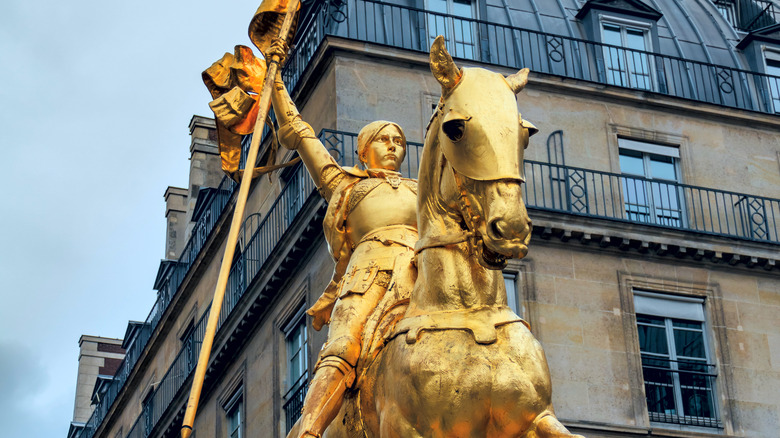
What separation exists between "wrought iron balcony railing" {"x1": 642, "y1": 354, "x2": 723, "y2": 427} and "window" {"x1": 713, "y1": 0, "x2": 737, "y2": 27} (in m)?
10.8

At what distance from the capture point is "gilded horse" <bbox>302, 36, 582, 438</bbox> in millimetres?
7543

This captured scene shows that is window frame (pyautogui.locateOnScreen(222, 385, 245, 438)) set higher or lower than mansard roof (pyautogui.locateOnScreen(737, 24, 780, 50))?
lower

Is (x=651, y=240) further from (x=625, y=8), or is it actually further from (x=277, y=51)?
(x=277, y=51)

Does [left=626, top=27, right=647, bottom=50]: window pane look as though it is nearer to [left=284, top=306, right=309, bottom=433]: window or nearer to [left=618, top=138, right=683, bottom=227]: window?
[left=618, top=138, right=683, bottom=227]: window

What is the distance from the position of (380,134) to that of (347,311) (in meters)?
1.71

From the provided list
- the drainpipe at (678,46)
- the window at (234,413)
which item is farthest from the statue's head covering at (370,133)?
the window at (234,413)

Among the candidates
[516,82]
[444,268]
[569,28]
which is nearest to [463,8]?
[569,28]

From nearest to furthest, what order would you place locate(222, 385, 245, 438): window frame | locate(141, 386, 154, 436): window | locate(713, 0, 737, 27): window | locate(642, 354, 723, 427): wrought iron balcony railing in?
1. locate(642, 354, 723, 427): wrought iron balcony railing
2. locate(222, 385, 245, 438): window frame
3. locate(713, 0, 737, 27): window
4. locate(141, 386, 154, 436): window

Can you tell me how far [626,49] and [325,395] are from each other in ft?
73.2

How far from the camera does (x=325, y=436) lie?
9.14 m

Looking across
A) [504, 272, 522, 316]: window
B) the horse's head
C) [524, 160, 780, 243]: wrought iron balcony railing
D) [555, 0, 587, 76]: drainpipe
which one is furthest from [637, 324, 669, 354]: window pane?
the horse's head

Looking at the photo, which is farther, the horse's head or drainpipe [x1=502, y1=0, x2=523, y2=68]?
drainpipe [x1=502, y1=0, x2=523, y2=68]

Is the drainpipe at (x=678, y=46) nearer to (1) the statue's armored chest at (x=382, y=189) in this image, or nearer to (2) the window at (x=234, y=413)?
(2) the window at (x=234, y=413)

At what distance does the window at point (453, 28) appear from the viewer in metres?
28.7
